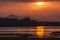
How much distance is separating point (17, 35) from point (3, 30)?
0.97ft

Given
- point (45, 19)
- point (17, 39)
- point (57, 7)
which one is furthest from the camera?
point (57, 7)

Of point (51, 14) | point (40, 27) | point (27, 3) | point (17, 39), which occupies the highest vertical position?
point (27, 3)

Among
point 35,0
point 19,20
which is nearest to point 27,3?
point 35,0

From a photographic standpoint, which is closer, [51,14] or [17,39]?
[17,39]

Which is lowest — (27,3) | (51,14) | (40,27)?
(40,27)

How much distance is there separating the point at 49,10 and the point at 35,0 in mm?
487

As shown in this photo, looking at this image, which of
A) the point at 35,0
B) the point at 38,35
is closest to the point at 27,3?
the point at 35,0

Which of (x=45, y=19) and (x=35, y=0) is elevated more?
(x=35, y=0)

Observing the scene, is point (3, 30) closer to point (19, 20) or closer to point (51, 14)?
point (19, 20)

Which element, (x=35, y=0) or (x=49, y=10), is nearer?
(x=35, y=0)

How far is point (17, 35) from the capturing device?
11.3ft

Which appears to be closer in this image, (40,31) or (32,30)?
(32,30)

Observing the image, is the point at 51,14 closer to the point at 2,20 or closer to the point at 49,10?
the point at 49,10

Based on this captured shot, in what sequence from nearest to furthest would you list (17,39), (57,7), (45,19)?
(17,39) < (45,19) < (57,7)
